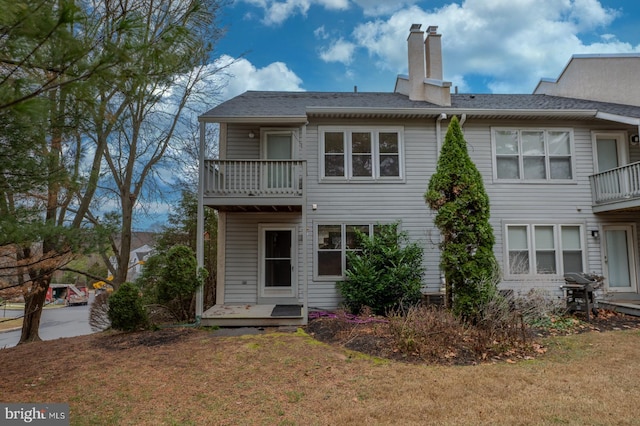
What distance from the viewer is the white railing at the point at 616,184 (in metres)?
8.93

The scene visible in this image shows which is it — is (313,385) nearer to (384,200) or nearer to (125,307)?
(125,307)

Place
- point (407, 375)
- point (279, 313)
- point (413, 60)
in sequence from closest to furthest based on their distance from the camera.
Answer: point (407, 375), point (279, 313), point (413, 60)

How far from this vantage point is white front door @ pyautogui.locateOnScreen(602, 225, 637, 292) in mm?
10008

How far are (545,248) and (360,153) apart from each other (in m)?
5.96

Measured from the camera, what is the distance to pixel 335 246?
9.89 meters

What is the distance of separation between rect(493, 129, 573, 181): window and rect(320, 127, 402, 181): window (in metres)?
3.02

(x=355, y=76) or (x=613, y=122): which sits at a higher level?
(x=355, y=76)

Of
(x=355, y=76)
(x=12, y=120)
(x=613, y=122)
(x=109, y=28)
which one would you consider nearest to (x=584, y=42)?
(x=613, y=122)

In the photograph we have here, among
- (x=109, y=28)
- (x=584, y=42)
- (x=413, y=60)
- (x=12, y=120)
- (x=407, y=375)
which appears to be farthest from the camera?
(x=584, y=42)

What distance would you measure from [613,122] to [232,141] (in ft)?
36.5

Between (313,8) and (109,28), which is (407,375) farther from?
(313,8)

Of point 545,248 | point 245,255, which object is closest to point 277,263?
point 245,255

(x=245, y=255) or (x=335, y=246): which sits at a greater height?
(x=335, y=246)

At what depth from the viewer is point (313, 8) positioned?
46.8ft
